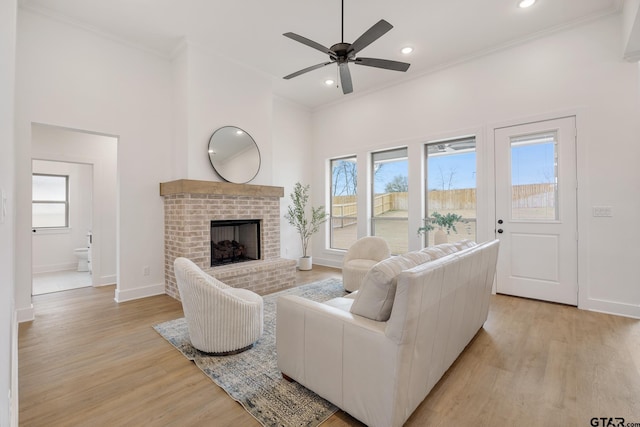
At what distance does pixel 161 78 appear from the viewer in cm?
411

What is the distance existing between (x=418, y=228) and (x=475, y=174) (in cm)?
118

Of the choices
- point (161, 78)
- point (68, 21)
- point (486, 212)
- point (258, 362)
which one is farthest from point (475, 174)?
point (68, 21)

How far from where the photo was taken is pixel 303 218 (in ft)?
19.7

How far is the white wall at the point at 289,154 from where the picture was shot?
570 centimetres

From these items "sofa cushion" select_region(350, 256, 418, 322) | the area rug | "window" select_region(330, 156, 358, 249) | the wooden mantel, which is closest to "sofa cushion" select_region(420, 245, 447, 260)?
"sofa cushion" select_region(350, 256, 418, 322)

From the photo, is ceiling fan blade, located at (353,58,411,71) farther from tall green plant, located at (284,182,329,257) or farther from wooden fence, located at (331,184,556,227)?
tall green plant, located at (284,182,329,257)

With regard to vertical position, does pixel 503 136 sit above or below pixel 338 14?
below

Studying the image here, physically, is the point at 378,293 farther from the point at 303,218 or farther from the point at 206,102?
the point at 303,218

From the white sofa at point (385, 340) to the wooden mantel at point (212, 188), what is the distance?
7.93ft

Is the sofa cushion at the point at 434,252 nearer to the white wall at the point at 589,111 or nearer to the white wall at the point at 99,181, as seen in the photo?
the white wall at the point at 589,111

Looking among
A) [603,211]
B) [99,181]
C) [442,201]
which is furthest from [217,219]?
[603,211]

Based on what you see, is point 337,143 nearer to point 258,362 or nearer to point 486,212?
point 486,212

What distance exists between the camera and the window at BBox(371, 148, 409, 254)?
16.8 ft

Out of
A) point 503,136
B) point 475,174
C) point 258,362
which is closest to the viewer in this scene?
point 258,362
